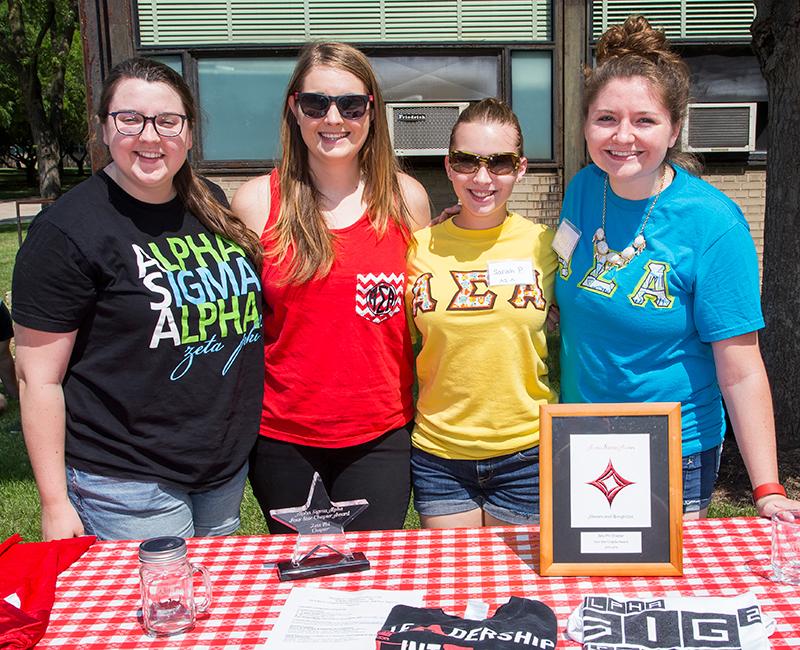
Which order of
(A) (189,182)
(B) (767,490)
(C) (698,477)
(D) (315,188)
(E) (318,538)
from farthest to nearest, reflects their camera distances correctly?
(D) (315,188)
(A) (189,182)
(C) (698,477)
(B) (767,490)
(E) (318,538)

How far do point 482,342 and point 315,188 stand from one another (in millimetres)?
758

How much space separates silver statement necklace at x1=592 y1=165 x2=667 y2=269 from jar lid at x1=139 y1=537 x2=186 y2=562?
130 centimetres

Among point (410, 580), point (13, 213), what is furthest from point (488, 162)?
point (13, 213)

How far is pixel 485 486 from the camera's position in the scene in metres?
2.52

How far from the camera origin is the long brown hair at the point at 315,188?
2.50m

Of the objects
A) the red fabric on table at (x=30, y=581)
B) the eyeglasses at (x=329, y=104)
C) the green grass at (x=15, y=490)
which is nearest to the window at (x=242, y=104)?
the green grass at (x=15, y=490)

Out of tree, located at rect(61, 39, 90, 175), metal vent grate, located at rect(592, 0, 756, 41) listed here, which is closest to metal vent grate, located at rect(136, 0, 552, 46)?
metal vent grate, located at rect(592, 0, 756, 41)

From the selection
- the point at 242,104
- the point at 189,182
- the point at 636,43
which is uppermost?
the point at 242,104

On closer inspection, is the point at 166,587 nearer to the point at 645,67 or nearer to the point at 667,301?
the point at 667,301

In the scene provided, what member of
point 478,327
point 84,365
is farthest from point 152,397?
point 478,327

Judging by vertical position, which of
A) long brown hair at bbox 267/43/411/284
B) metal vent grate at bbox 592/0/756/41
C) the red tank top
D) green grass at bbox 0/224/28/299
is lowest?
green grass at bbox 0/224/28/299

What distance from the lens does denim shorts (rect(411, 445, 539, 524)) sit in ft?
8.19

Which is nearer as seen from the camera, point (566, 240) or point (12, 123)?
point (566, 240)

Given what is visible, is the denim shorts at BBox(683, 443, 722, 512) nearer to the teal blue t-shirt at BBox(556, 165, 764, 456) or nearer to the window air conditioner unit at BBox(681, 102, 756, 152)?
the teal blue t-shirt at BBox(556, 165, 764, 456)
